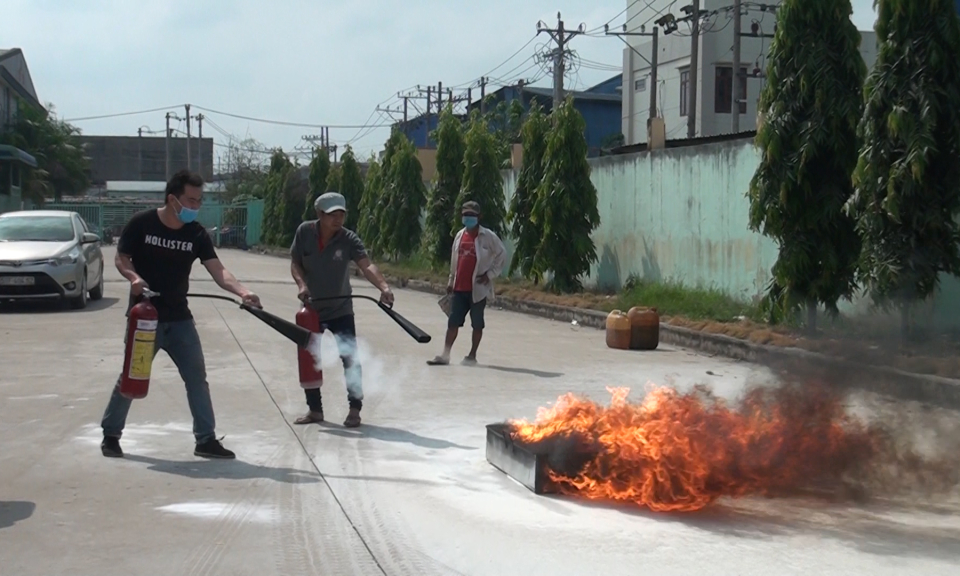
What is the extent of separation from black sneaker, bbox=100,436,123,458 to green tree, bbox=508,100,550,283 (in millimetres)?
15990

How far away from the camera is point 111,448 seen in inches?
294

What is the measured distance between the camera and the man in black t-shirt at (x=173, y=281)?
7.41 m

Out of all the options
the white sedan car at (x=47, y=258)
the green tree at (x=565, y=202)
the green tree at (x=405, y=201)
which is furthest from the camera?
the green tree at (x=405, y=201)

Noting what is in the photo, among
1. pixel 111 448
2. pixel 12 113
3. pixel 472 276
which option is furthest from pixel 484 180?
pixel 12 113

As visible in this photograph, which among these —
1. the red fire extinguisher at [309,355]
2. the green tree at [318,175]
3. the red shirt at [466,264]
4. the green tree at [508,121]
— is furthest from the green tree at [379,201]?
the red fire extinguisher at [309,355]

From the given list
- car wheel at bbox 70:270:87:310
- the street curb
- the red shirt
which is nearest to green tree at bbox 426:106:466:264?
the street curb

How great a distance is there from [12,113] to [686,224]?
46881 millimetres

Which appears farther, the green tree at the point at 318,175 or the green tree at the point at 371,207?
the green tree at the point at 318,175

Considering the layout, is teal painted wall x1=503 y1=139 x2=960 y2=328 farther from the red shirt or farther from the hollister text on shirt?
the hollister text on shirt

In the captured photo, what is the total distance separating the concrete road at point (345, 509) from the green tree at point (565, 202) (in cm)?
1103

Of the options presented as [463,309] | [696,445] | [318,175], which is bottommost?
[696,445]

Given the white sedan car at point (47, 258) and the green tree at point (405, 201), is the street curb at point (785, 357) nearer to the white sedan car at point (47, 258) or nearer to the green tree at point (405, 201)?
the green tree at point (405, 201)

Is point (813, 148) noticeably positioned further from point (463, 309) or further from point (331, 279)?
point (331, 279)

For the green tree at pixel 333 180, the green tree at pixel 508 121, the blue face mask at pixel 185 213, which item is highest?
the green tree at pixel 508 121
